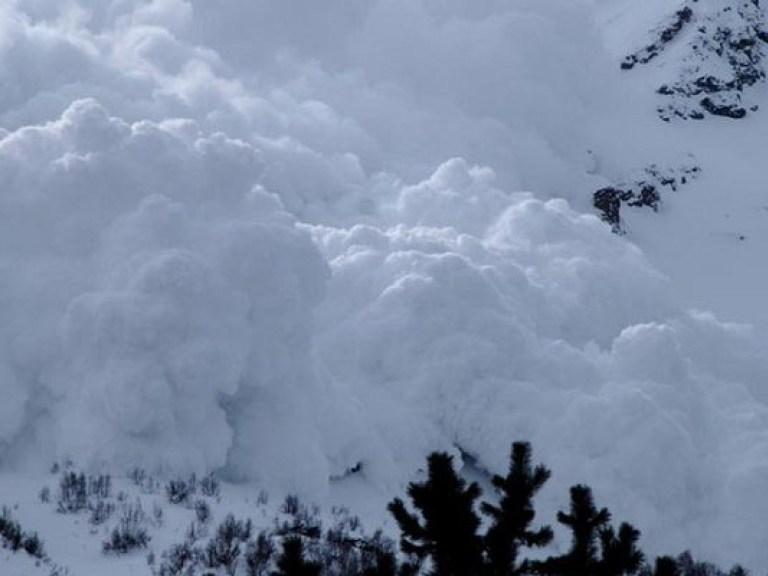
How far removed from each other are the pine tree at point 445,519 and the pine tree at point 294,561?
77 centimetres

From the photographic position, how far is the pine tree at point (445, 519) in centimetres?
640

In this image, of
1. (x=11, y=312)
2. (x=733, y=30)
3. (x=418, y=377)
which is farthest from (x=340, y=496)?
(x=733, y=30)

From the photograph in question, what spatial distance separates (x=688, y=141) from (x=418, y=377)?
10609 centimetres

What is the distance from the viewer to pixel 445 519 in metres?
6.50

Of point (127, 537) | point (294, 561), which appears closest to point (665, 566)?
point (294, 561)

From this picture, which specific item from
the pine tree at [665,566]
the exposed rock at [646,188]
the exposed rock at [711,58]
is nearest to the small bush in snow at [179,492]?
the pine tree at [665,566]

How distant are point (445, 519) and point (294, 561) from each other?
1020 millimetres

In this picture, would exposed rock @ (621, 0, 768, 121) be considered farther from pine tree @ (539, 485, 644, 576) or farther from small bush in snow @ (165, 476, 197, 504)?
pine tree @ (539, 485, 644, 576)

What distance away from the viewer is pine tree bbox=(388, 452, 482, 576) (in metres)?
6.40

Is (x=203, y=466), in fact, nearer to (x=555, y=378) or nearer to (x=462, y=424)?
(x=462, y=424)

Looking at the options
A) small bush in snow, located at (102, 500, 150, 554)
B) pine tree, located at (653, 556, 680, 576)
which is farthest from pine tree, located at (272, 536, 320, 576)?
small bush in snow, located at (102, 500, 150, 554)

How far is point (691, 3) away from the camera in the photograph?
146 meters

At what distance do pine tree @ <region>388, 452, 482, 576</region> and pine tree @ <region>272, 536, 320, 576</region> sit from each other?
77 centimetres

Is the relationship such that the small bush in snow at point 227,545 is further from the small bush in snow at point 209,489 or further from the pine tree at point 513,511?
the pine tree at point 513,511
